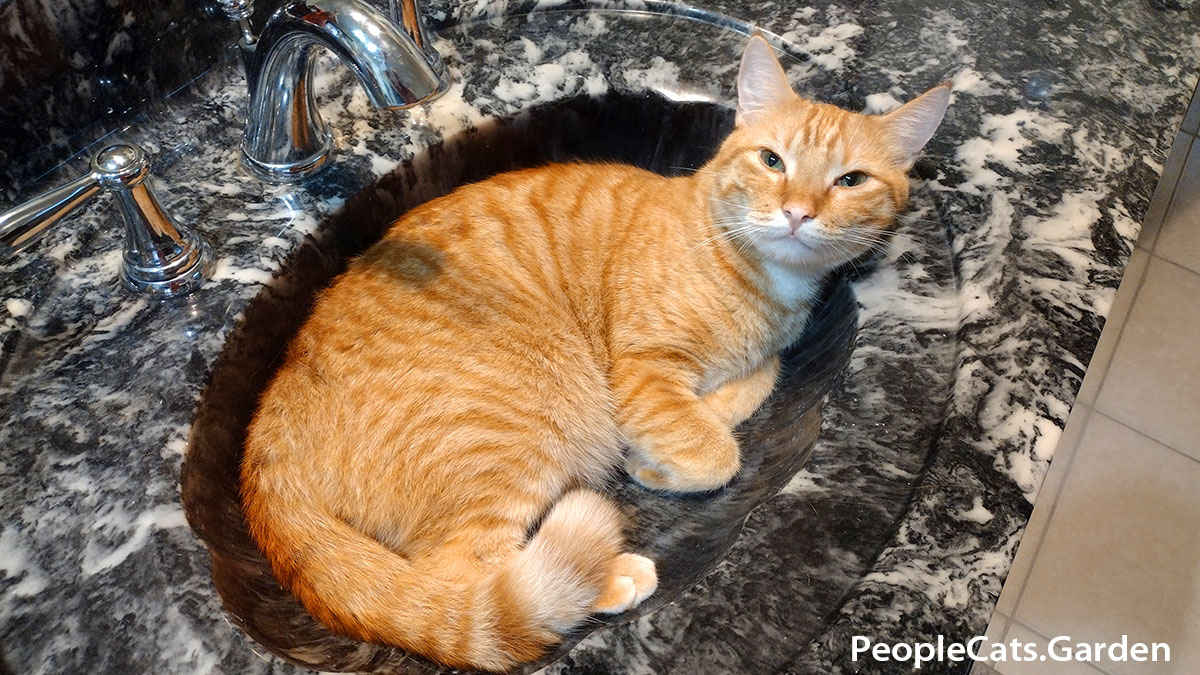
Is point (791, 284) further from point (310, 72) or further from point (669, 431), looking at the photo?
point (310, 72)

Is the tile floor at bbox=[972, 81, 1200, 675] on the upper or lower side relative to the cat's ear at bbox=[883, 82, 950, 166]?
lower

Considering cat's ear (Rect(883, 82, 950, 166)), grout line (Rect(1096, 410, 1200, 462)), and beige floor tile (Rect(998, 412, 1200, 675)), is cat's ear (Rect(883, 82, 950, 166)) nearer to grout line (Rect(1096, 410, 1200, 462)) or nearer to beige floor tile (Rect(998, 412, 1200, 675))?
beige floor tile (Rect(998, 412, 1200, 675))

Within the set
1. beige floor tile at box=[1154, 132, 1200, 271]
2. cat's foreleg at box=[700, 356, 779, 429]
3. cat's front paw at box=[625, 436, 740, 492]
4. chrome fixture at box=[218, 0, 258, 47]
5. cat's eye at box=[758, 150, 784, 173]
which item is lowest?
beige floor tile at box=[1154, 132, 1200, 271]

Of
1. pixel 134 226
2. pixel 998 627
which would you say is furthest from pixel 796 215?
pixel 998 627

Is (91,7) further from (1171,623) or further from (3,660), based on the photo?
(1171,623)

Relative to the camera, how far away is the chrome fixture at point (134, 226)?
0.76 m

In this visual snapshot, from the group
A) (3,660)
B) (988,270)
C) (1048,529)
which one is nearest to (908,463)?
(988,270)

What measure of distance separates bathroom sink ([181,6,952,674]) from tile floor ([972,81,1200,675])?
3.83 ft

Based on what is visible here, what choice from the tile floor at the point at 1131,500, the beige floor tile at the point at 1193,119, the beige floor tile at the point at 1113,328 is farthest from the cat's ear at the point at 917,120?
the beige floor tile at the point at 1193,119

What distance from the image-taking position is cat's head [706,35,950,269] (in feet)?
3.72

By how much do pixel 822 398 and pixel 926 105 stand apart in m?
0.42

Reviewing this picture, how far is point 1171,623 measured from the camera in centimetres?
196

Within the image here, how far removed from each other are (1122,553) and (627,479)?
1.59m

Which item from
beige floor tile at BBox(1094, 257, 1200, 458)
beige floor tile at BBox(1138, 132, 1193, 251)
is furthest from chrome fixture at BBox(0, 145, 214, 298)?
beige floor tile at BBox(1138, 132, 1193, 251)
